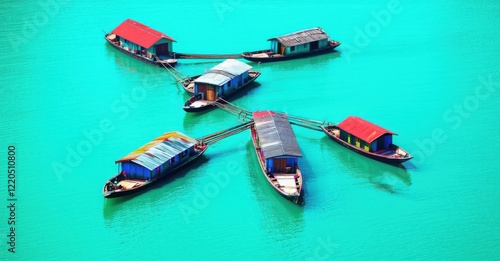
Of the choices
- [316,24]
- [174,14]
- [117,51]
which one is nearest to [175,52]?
[117,51]

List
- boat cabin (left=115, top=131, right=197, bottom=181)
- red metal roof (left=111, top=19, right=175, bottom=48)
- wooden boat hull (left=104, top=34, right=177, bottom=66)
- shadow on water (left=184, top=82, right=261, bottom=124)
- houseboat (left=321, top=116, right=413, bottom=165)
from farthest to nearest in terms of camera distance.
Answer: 1. red metal roof (left=111, top=19, right=175, bottom=48)
2. wooden boat hull (left=104, top=34, right=177, bottom=66)
3. shadow on water (left=184, top=82, right=261, bottom=124)
4. houseboat (left=321, top=116, right=413, bottom=165)
5. boat cabin (left=115, top=131, right=197, bottom=181)

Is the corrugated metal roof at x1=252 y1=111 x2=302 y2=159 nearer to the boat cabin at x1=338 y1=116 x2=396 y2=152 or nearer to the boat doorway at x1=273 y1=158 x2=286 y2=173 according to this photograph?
Result: the boat doorway at x1=273 y1=158 x2=286 y2=173

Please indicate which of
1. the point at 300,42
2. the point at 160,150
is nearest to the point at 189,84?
the point at 300,42

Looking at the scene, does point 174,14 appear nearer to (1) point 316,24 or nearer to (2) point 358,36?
(1) point 316,24

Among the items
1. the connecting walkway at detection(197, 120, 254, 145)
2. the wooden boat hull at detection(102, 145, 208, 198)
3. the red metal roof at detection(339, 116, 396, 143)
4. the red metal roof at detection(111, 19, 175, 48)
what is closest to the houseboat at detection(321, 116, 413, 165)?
the red metal roof at detection(339, 116, 396, 143)

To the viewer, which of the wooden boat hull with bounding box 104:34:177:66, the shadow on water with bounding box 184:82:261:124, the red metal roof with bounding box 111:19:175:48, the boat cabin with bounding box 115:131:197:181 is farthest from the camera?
the red metal roof with bounding box 111:19:175:48

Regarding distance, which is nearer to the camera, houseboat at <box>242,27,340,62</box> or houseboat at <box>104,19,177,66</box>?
houseboat at <box>104,19,177,66</box>
